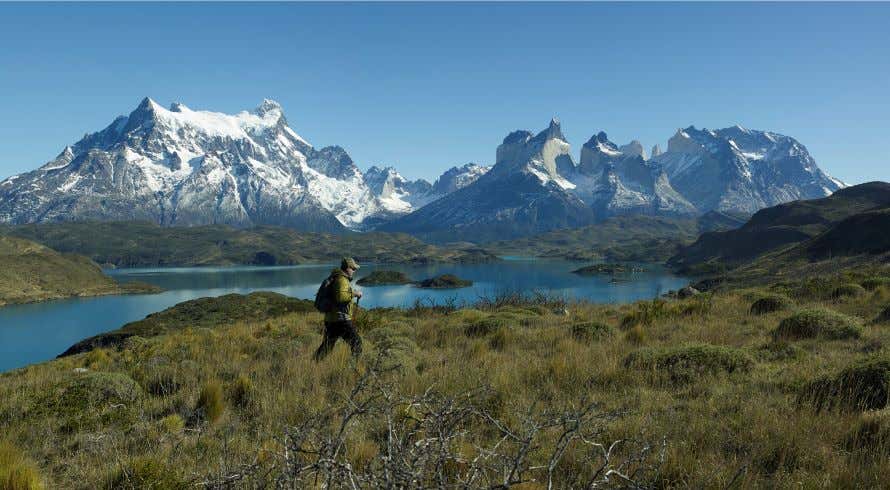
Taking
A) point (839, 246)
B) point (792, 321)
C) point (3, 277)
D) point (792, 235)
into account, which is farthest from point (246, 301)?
point (792, 235)

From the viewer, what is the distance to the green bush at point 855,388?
578 centimetres

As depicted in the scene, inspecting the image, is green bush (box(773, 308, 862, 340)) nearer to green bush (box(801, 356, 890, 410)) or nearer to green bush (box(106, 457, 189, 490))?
green bush (box(801, 356, 890, 410))

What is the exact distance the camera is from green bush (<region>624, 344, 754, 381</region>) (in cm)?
782

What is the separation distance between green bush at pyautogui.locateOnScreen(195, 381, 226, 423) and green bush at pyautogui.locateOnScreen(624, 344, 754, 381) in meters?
6.79

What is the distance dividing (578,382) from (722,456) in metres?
2.97

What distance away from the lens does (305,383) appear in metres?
8.26

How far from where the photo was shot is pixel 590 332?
1234 centimetres

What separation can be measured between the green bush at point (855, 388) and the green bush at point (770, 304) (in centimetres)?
965

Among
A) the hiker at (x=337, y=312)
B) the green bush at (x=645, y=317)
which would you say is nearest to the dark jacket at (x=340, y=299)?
the hiker at (x=337, y=312)

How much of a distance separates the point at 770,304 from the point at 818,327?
17.8ft

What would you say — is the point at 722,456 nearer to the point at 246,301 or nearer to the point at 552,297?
the point at 552,297

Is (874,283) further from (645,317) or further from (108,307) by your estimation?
(108,307)

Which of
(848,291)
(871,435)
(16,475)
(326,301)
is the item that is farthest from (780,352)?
(848,291)

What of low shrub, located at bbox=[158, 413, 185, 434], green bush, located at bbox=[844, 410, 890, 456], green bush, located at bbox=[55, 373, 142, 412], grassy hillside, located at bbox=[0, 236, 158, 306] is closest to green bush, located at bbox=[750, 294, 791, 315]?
green bush, located at bbox=[844, 410, 890, 456]
